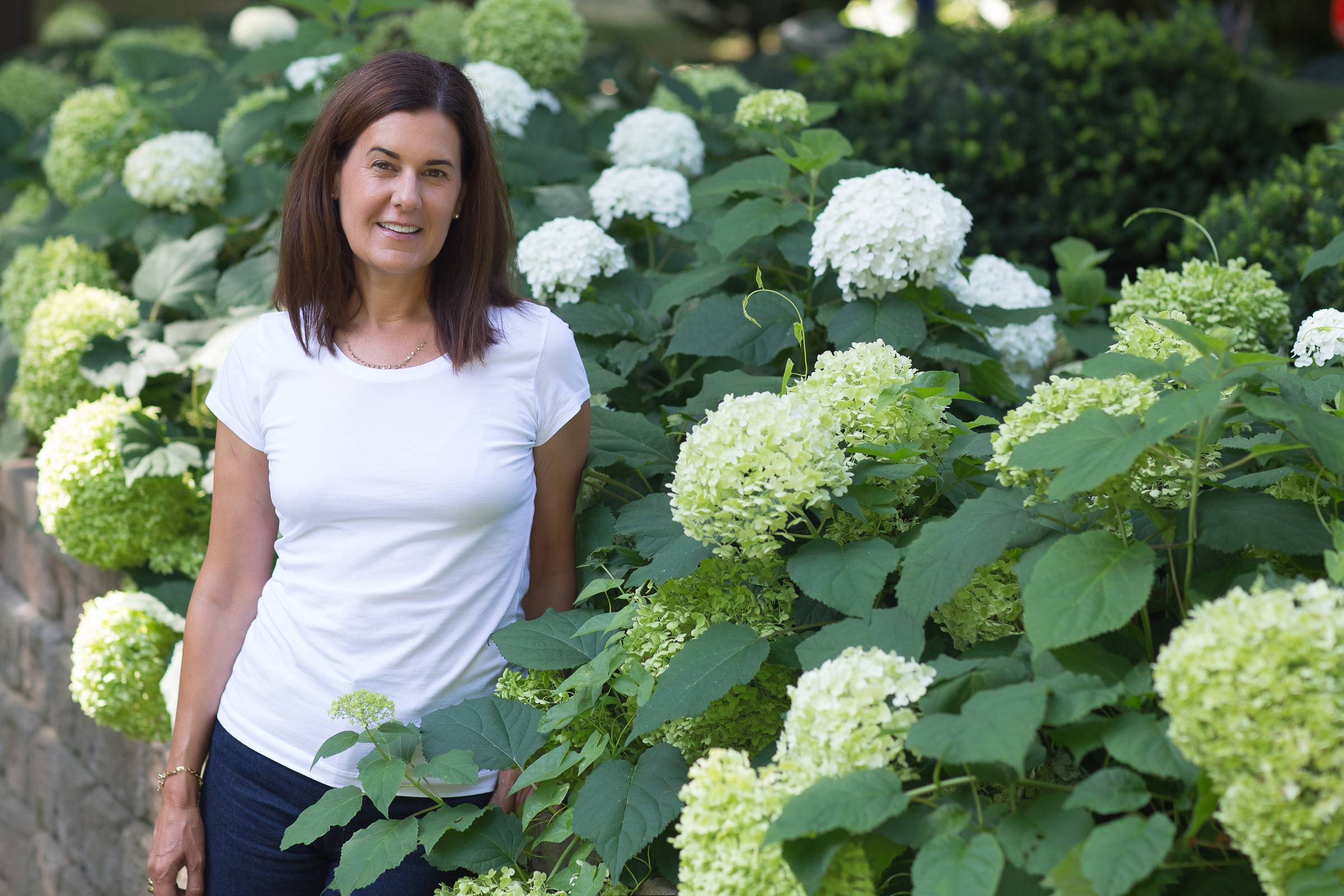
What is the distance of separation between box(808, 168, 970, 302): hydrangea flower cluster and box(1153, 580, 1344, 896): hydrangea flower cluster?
108 centimetres

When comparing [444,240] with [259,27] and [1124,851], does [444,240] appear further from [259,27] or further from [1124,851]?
[259,27]

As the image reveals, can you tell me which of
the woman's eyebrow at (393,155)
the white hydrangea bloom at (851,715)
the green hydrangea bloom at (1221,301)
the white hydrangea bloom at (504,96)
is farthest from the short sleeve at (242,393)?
the green hydrangea bloom at (1221,301)

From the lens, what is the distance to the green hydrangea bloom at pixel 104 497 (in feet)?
9.28

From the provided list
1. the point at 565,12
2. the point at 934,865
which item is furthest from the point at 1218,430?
the point at 565,12

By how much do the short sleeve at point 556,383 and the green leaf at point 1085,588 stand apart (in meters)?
0.87

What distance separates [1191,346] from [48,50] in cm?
929

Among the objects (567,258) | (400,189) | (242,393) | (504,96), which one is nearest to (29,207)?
(504,96)

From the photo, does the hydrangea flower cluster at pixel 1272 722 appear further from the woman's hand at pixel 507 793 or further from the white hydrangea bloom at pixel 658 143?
the white hydrangea bloom at pixel 658 143

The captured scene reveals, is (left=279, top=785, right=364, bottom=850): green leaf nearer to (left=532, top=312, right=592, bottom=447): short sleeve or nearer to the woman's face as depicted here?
(left=532, top=312, right=592, bottom=447): short sleeve

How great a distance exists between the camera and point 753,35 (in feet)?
Result: 36.9

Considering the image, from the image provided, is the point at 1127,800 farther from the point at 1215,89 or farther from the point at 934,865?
the point at 1215,89

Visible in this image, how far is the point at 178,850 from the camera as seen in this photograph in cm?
197

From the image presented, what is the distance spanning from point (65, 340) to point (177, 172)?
1.95 feet

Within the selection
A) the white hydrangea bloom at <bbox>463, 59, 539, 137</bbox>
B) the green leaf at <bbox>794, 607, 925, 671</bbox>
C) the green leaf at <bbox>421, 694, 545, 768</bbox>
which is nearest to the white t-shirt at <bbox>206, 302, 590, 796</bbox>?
the green leaf at <bbox>421, 694, 545, 768</bbox>
